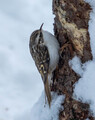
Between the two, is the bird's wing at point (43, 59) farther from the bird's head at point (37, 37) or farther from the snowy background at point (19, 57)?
the snowy background at point (19, 57)

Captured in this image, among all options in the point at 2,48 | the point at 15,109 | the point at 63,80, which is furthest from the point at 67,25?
the point at 2,48

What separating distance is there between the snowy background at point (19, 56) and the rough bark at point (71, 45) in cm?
123

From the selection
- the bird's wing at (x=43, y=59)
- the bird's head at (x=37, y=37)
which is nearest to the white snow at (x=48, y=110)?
the bird's wing at (x=43, y=59)

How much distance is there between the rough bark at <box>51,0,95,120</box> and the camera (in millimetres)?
2352

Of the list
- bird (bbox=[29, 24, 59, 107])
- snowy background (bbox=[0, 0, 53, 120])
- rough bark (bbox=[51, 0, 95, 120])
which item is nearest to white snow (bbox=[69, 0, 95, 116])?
rough bark (bbox=[51, 0, 95, 120])

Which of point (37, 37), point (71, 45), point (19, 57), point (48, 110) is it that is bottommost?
point (48, 110)

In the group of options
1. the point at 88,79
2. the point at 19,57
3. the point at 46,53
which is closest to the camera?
the point at 88,79

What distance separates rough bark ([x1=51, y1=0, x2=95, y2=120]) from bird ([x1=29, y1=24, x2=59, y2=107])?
0.17 ft

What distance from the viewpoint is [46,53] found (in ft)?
9.14

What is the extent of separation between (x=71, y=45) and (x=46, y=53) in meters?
0.31

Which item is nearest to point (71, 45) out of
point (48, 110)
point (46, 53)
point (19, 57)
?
point (46, 53)

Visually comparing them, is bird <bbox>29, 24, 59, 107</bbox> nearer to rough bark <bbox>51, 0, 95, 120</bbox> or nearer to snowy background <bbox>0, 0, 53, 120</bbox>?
rough bark <bbox>51, 0, 95, 120</bbox>

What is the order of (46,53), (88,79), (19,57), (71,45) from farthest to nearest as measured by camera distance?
(19,57), (46,53), (71,45), (88,79)

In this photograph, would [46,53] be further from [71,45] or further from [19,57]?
[19,57]
